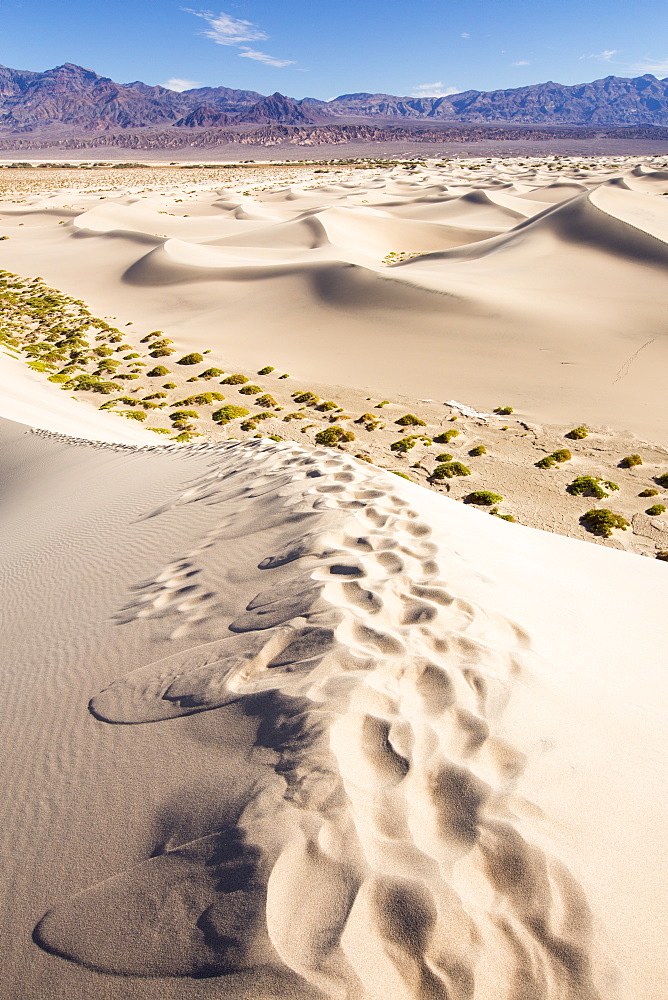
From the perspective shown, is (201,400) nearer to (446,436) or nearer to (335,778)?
(446,436)

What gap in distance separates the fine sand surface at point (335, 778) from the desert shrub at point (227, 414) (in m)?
9.57

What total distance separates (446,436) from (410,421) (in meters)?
1.28

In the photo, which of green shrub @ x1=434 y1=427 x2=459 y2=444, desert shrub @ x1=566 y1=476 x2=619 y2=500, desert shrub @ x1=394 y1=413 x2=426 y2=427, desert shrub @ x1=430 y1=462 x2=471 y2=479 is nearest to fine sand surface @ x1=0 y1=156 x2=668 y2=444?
desert shrub @ x1=394 y1=413 x2=426 y2=427

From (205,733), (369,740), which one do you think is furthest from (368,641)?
(205,733)

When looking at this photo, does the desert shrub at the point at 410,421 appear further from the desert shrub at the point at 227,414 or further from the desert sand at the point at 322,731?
the desert shrub at the point at 227,414

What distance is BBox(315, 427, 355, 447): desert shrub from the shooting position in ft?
43.4

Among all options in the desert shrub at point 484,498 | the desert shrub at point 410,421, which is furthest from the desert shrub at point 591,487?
the desert shrub at point 410,421

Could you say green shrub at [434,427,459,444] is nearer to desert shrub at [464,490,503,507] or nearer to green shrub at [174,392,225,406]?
desert shrub at [464,490,503,507]

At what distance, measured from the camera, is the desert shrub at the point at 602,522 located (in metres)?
9.58

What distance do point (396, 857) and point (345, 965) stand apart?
1.49 feet

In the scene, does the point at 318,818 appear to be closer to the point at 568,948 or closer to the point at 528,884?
the point at 528,884

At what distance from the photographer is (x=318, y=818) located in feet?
8.75

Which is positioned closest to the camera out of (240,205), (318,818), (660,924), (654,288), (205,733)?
(660,924)

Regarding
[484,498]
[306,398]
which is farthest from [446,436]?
[306,398]
